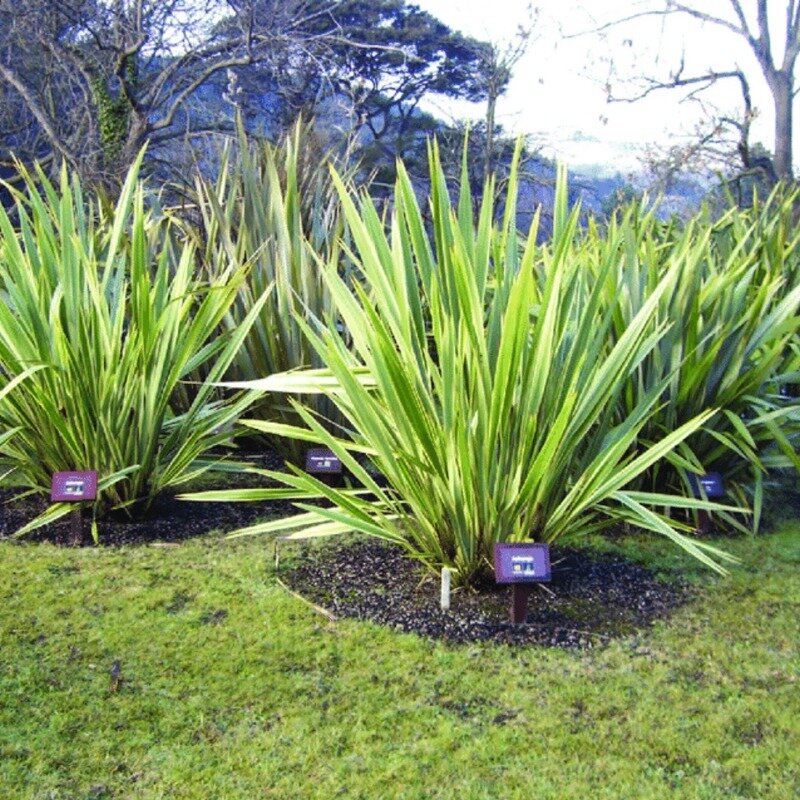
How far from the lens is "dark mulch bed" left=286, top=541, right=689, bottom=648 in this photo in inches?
94.3

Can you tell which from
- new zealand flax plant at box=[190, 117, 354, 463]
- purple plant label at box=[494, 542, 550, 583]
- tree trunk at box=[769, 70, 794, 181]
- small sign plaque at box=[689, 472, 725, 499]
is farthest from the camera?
tree trunk at box=[769, 70, 794, 181]

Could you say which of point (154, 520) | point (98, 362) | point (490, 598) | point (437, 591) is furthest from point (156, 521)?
point (490, 598)

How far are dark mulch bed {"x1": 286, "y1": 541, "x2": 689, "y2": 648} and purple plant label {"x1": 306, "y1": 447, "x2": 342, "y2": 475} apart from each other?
1.14ft

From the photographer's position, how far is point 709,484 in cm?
321

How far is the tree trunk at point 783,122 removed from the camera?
38.3ft

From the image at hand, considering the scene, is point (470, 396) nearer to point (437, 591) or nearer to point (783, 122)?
point (437, 591)

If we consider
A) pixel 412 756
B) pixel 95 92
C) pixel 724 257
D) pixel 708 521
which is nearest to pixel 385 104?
pixel 95 92

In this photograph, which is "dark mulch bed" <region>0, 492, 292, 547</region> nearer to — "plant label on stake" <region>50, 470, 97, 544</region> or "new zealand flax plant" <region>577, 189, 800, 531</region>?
"plant label on stake" <region>50, 470, 97, 544</region>

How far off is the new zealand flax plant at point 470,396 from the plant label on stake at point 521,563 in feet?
0.42

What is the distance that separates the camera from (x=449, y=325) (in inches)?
90.7

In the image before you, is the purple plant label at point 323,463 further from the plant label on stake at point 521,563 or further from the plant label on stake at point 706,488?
the plant label on stake at point 706,488

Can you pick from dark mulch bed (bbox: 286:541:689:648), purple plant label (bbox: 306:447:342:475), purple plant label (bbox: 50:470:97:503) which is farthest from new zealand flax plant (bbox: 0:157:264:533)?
dark mulch bed (bbox: 286:541:689:648)

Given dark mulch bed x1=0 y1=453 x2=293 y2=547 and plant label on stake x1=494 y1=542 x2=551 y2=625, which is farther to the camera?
dark mulch bed x1=0 y1=453 x2=293 y2=547

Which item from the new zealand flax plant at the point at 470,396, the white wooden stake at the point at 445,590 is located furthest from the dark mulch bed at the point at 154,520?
the white wooden stake at the point at 445,590
